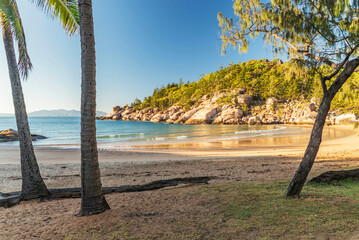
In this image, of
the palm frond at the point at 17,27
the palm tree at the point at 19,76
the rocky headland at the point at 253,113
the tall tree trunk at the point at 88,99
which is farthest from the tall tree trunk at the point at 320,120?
the rocky headland at the point at 253,113

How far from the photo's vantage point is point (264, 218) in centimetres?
388

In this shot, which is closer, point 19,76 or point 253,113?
point 19,76

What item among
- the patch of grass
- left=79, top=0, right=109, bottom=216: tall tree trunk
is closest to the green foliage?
left=79, top=0, right=109, bottom=216: tall tree trunk

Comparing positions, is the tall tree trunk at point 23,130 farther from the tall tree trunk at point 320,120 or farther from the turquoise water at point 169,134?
the turquoise water at point 169,134

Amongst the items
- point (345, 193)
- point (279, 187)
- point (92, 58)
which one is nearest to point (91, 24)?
point (92, 58)

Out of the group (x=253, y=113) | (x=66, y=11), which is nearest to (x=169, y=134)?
(x=66, y=11)

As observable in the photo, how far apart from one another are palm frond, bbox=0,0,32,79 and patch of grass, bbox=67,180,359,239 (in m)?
5.79

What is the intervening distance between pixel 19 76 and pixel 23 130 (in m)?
1.45

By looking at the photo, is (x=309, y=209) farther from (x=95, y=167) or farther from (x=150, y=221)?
(x=95, y=167)

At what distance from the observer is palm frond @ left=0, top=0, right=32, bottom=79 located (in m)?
5.66

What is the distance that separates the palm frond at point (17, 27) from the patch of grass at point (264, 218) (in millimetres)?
5789

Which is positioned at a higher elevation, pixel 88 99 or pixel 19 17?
pixel 19 17

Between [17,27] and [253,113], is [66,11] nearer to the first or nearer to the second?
[17,27]

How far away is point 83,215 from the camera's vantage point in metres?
4.38
